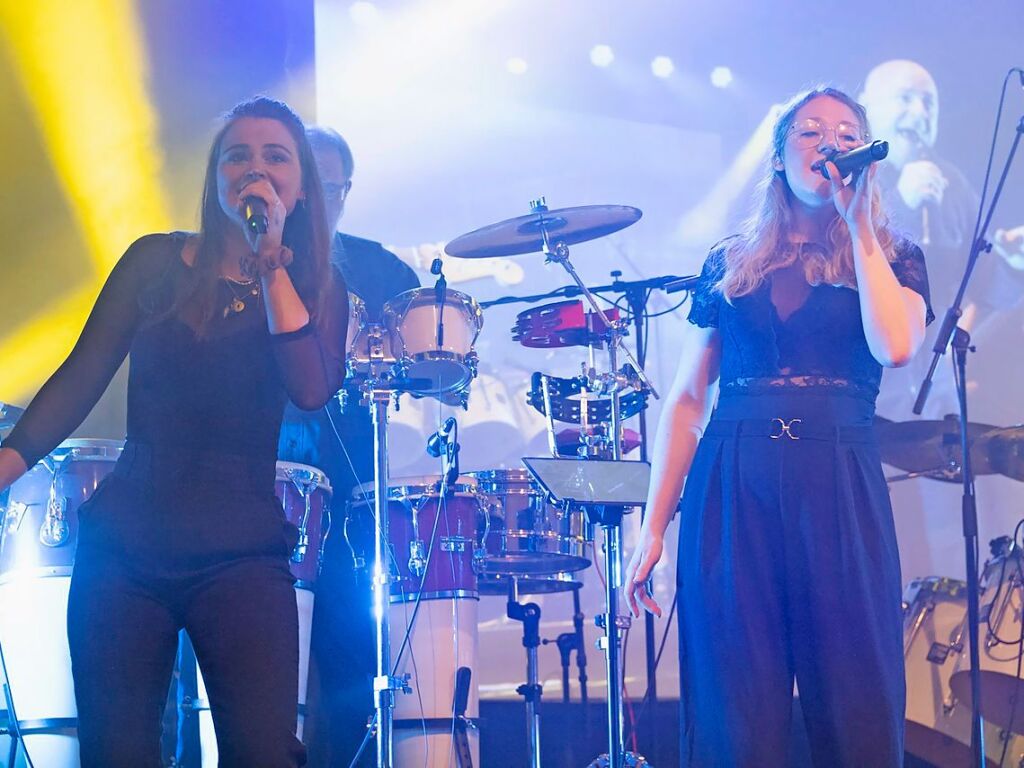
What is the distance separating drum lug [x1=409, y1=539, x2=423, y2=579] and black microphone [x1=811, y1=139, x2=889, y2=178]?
1980 mm

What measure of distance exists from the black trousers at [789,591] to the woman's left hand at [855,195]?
0.29 m

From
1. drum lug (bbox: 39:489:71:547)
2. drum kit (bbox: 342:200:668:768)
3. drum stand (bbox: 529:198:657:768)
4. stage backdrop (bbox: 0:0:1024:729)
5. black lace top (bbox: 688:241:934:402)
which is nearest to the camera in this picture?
black lace top (bbox: 688:241:934:402)

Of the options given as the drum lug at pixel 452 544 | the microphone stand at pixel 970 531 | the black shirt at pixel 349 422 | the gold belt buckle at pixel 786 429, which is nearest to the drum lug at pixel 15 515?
the black shirt at pixel 349 422

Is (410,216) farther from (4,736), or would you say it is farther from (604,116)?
(4,736)

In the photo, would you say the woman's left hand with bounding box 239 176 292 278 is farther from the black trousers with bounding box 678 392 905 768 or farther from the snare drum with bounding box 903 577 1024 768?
the snare drum with bounding box 903 577 1024 768

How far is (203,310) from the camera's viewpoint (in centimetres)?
171

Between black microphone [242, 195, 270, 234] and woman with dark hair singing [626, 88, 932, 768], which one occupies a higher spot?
black microphone [242, 195, 270, 234]

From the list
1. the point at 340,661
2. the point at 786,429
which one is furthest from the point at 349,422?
the point at 786,429

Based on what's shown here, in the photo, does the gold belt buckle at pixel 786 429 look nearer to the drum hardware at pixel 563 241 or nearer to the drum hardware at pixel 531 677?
the drum hardware at pixel 563 241

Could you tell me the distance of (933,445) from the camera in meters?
4.15

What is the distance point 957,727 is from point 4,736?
304 cm

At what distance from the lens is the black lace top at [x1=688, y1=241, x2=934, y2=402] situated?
1849 mm

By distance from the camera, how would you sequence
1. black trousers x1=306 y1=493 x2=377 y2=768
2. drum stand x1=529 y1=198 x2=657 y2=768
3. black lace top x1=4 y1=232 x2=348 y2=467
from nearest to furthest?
black lace top x1=4 y1=232 x2=348 y2=467, drum stand x1=529 y1=198 x2=657 y2=768, black trousers x1=306 y1=493 x2=377 y2=768

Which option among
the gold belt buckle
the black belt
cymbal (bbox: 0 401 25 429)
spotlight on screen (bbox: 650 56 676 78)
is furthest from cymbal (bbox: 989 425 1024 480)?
cymbal (bbox: 0 401 25 429)
